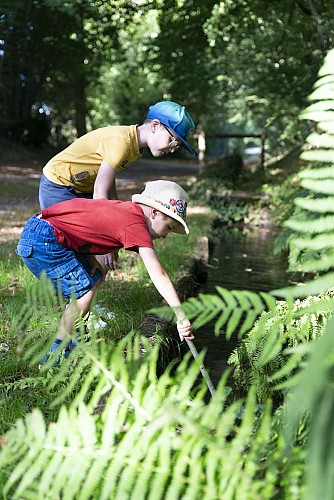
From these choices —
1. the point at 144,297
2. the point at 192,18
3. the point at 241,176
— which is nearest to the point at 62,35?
the point at 192,18

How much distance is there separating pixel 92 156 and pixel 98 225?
918mm

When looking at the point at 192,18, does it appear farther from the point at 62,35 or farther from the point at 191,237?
the point at 191,237

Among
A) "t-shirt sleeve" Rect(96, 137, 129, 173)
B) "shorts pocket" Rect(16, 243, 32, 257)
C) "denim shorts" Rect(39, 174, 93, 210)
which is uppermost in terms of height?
"t-shirt sleeve" Rect(96, 137, 129, 173)

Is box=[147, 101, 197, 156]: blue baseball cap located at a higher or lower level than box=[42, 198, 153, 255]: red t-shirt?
higher

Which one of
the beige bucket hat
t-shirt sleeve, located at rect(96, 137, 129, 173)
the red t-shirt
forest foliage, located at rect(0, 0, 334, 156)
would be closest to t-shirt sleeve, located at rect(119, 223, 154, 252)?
the red t-shirt

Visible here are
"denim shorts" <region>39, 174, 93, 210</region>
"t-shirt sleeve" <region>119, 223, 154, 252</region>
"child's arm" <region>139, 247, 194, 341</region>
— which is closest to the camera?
"child's arm" <region>139, 247, 194, 341</region>

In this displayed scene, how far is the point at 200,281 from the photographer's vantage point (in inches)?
243

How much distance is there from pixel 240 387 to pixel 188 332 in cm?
104

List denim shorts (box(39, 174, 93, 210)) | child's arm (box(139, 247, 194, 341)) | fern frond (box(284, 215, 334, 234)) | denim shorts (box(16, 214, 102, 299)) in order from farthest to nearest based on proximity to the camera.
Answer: denim shorts (box(39, 174, 93, 210)) → denim shorts (box(16, 214, 102, 299)) → child's arm (box(139, 247, 194, 341)) → fern frond (box(284, 215, 334, 234))

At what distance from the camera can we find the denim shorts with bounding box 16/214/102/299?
123 inches

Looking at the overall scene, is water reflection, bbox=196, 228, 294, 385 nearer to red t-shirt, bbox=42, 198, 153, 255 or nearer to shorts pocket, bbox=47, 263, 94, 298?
shorts pocket, bbox=47, 263, 94, 298

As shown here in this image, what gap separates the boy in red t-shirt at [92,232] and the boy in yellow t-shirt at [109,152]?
1.28ft

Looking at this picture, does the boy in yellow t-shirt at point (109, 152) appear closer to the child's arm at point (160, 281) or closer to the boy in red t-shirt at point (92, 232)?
the boy in red t-shirt at point (92, 232)

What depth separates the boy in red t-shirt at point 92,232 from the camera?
2822mm
